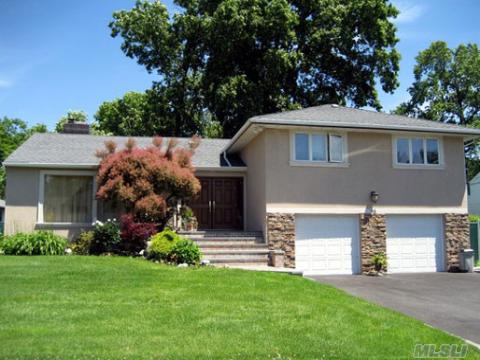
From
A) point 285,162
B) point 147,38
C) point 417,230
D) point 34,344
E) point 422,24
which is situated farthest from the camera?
point 147,38

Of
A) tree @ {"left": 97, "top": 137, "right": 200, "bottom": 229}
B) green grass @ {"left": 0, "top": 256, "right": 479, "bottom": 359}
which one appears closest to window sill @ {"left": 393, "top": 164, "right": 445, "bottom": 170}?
tree @ {"left": 97, "top": 137, "right": 200, "bottom": 229}

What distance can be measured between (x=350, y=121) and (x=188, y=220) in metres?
6.34

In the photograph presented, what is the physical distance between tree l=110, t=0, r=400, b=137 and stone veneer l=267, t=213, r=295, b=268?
12276 mm

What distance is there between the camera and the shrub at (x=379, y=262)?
14250 mm

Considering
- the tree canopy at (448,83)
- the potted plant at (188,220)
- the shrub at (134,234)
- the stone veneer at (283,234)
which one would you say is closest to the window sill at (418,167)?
the stone veneer at (283,234)

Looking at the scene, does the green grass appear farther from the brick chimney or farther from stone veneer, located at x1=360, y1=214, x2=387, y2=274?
the brick chimney

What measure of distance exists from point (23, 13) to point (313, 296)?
9479mm

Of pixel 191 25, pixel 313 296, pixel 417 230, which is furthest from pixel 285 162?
pixel 191 25

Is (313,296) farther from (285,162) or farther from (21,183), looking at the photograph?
(21,183)

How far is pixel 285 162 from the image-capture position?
14148 mm

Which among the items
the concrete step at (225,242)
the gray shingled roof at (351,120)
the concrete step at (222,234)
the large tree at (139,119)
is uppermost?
the large tree at (139,119)

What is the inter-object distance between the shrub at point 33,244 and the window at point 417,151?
11371mm

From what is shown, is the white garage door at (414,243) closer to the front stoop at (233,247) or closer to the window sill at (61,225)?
the front stoop at (233,247)

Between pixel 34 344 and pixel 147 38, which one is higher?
pixel 147 38
